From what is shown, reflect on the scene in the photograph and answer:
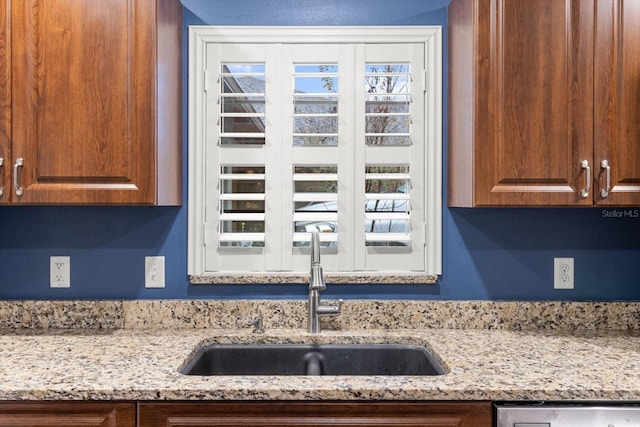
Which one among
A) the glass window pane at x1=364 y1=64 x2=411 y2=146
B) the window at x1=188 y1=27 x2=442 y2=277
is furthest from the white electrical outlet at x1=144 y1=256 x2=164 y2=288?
the glass window pane at x1=364 y1=64 x2=411 y2=146

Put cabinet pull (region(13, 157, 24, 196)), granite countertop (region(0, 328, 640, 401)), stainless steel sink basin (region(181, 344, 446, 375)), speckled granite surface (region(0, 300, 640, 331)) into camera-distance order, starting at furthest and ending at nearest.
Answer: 1. speckled granite surface (region(0, 300, 640, 331))
2. stainless steel sink basin (region(181, 344, 446, 375))
3. cabinet pull (region(13, 157, 24, 196))
4. granite countertop (region(0, 328, 640, 401))

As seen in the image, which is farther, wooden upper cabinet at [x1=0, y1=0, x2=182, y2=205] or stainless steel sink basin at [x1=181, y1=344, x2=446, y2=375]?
stainless steel sink basin at [x1=181, y1=344, x2=446, y2=375]

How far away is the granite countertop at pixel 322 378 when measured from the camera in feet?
4.16

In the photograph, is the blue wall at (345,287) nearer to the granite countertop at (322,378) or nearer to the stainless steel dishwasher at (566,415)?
the granite countertop at (322,378)

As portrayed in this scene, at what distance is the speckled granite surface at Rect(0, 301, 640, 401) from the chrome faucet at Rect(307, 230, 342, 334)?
0.18 ft

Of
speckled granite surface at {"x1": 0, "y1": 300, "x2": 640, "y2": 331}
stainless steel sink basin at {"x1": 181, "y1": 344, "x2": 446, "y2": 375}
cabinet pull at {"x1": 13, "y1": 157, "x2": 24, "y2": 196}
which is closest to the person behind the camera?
cabinet pull at {"x1": 13, "y1": 157, "x2": 24, "y2": 196}

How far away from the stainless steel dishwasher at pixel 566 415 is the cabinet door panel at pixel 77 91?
4.15ft

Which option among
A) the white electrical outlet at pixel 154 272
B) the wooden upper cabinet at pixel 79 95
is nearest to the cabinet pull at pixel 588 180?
the wooden upper cabinet at pixel 79 95

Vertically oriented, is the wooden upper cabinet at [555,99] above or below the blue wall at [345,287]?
above

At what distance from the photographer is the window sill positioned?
1949mm

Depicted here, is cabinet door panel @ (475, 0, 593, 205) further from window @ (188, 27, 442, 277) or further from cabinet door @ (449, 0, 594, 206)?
window @ (188, 27, 442, 277)

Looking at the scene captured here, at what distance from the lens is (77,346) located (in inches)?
64.6

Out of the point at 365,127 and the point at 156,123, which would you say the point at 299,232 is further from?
the point at 156,123

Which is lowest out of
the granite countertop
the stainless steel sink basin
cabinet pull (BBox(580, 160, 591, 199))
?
the stainless steel sink basin
